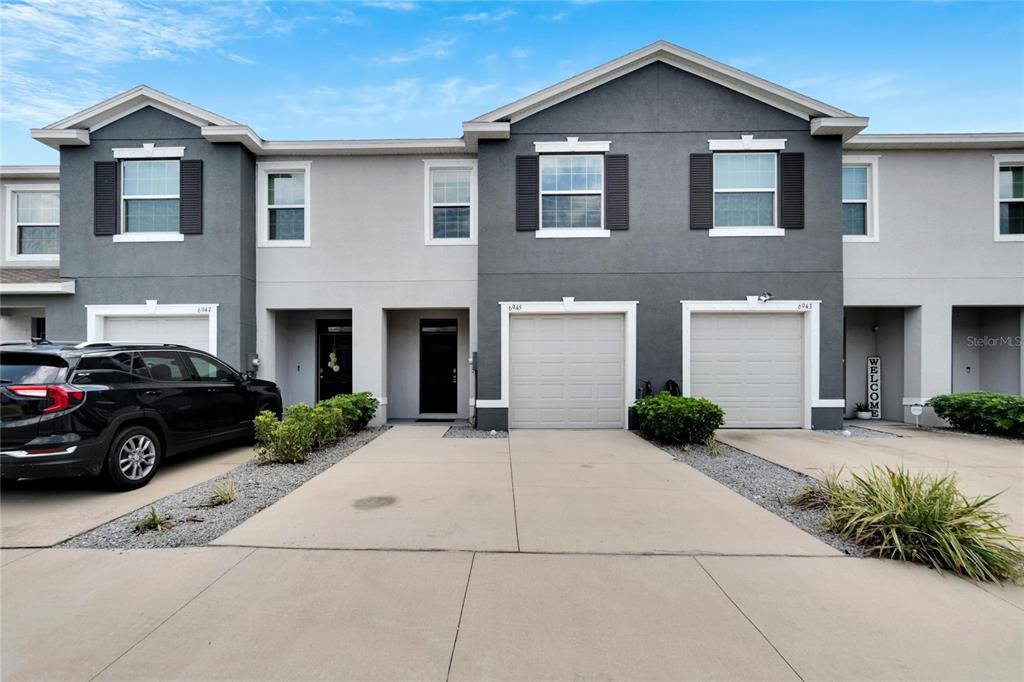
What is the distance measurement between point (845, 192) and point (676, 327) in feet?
16.3

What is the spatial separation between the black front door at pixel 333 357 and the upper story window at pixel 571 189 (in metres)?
5.64

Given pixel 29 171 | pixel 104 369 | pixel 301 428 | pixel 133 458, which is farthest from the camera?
pixel 29 171

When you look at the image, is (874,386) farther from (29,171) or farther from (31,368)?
(29,171)

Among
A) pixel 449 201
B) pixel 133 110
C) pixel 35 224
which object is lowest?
pixel 35 224

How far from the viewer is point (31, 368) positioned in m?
5.04

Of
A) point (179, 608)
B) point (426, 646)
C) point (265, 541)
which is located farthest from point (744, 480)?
point (179, 608)

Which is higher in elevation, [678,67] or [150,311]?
[678,67]

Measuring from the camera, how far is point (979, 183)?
10.2 m

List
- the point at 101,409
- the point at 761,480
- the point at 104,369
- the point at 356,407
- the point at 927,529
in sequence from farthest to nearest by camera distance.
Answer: the point at 356,407
the point at 761,480
the point at 104,369
the point at 101,409
the point at 927,529

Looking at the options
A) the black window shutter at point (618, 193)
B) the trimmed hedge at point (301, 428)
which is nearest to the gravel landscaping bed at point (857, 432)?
the black window shutter at point (618, 193)

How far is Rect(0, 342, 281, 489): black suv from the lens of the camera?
4.83 metres

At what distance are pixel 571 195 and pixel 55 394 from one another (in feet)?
28.0

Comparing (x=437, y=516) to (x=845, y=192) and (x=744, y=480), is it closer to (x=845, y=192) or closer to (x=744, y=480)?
(x=744, y=480)

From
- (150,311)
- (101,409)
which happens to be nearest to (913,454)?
(101,409)
